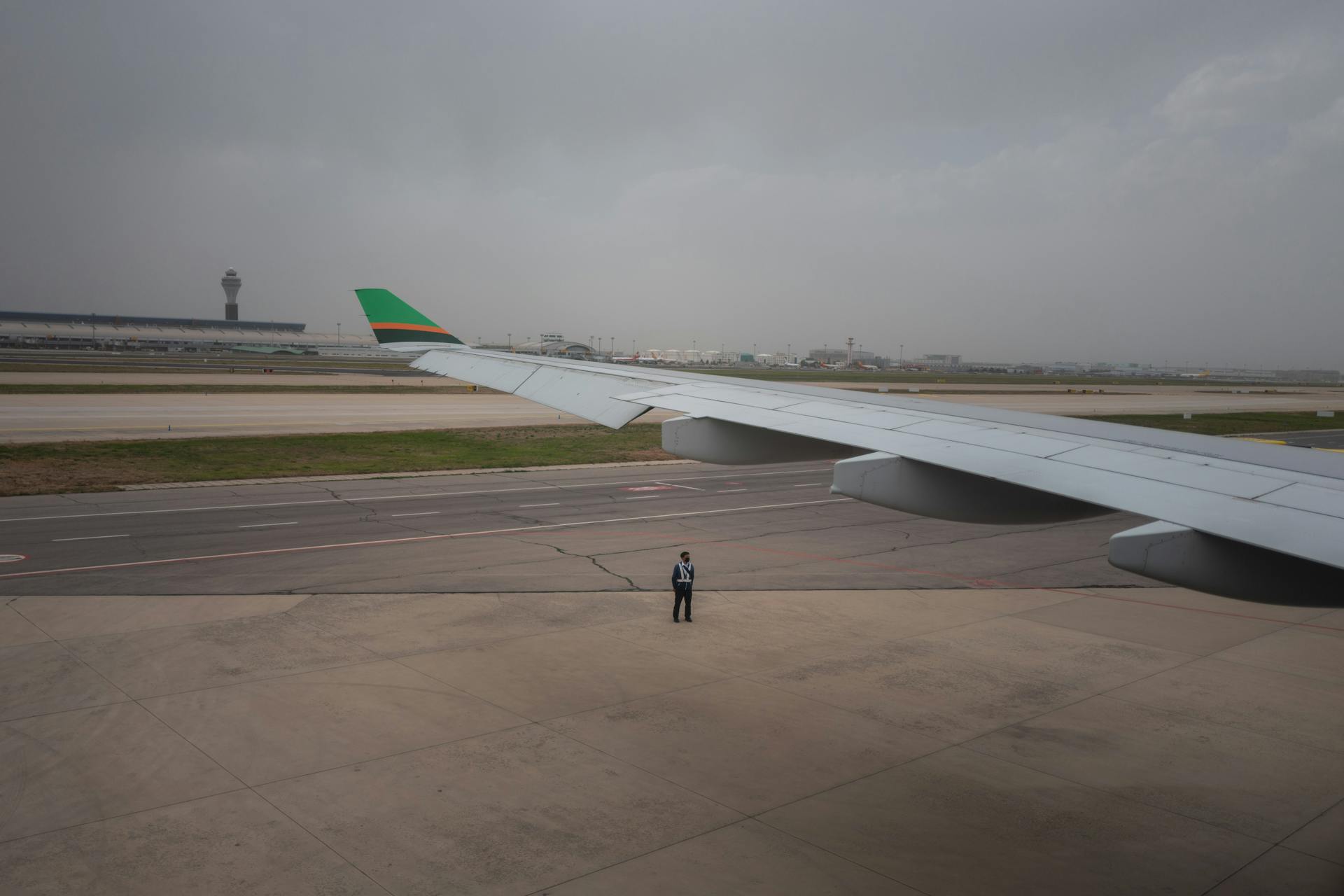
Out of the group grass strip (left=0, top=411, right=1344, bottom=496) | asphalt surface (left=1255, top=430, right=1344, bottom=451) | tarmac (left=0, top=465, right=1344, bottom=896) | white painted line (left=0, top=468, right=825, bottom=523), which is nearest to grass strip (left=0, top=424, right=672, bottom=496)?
grass strip (left=0, top=411, right=1344, bottom=496)

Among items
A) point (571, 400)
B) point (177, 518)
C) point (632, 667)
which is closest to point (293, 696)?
point (632, 667)

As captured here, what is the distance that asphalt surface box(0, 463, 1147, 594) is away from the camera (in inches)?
695

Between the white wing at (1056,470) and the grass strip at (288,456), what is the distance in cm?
2248

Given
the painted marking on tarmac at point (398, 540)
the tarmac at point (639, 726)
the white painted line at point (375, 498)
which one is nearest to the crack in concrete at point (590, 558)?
the tarmac at point (639, 726)

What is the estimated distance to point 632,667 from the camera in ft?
42.2

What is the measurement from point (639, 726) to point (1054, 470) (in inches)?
259

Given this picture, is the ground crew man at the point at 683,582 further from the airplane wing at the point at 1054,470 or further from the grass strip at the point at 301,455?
the grass strip at the point at 301,455

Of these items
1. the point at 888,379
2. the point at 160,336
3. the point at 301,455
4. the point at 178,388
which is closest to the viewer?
the point at 301,455

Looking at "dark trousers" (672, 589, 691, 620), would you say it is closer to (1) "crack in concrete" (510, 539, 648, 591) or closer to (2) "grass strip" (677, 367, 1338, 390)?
(1) "crack in concrete" (510, 539, 648, 591)

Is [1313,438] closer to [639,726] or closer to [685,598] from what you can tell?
[685,598]

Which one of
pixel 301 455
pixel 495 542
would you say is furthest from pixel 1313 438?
pixel 301 455

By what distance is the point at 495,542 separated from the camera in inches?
835

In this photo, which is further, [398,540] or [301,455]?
[301,455]

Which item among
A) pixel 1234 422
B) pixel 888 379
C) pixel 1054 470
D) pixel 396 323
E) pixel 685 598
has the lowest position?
pixel 685 598
